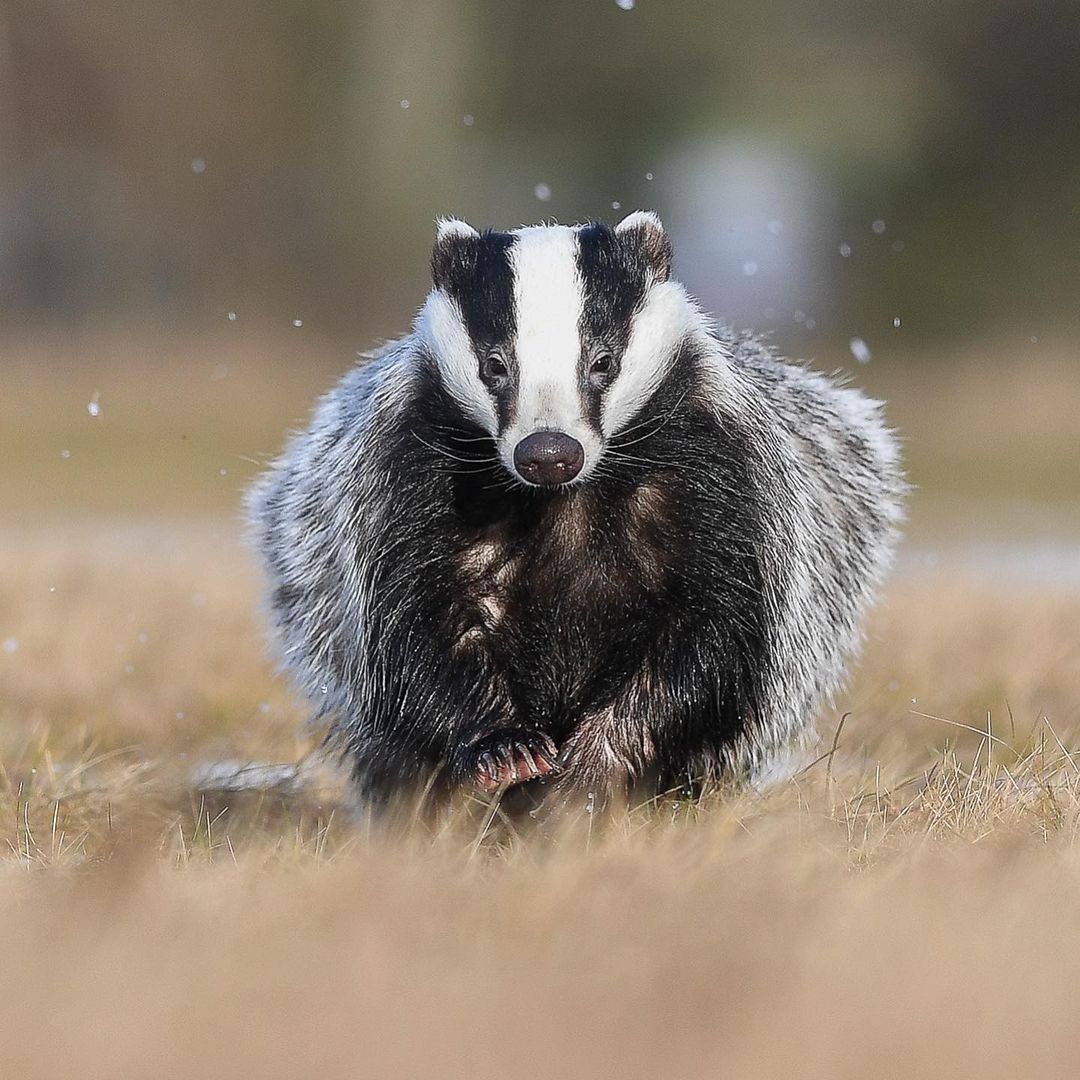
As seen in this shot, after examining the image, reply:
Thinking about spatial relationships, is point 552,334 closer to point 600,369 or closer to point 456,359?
point 600,369

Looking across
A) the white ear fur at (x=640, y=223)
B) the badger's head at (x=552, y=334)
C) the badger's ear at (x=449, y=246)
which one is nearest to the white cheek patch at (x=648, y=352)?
the badger's head at (x=552, y=334)

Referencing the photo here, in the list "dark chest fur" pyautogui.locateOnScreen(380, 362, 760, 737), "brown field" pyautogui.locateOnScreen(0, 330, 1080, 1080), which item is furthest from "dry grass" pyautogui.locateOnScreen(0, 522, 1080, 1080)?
"dark chest fur" pyautogui.locateOnScreen(380, 362, 760, 737)

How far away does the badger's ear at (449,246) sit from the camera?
364cm

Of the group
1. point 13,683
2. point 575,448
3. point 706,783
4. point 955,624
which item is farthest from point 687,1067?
point 955,624

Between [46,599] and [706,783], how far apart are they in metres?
3.39

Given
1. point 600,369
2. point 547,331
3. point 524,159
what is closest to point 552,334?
point 547,331

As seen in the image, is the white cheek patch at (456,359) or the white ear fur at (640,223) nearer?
the white cheek patch at (456,359)

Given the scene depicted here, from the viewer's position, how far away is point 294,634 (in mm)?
4363

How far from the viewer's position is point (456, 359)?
3.54 metres

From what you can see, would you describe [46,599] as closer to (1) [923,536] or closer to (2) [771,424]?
(2) [771,424]

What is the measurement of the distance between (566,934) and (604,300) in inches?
62.5

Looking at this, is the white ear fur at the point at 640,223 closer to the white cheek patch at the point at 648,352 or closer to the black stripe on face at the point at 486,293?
the white cheek patch at the point at 648,352

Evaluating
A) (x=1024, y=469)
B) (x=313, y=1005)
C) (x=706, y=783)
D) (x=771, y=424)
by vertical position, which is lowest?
(x=1024, y=469)

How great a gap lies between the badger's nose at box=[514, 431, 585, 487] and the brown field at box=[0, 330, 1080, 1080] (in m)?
0.58
